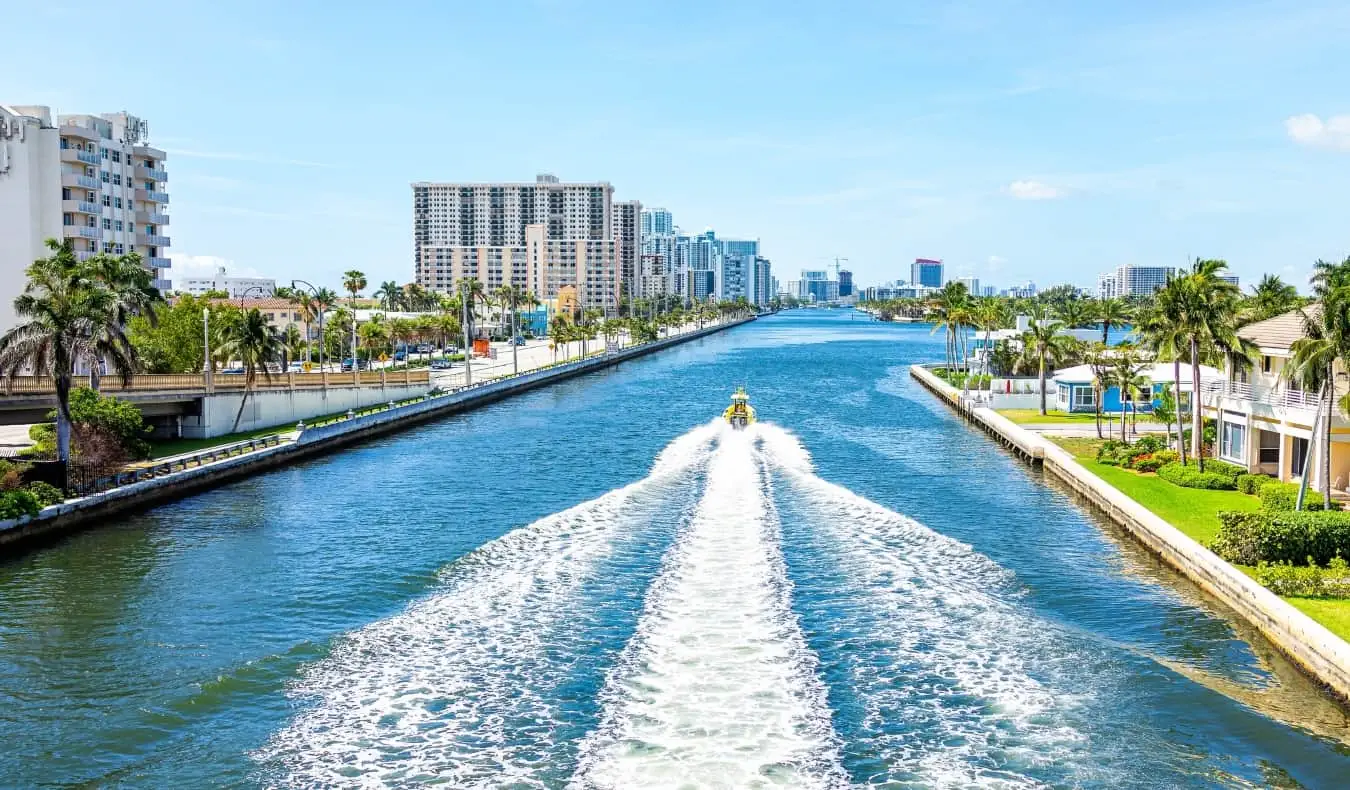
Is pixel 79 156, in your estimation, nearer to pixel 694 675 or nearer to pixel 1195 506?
pixel 694 675

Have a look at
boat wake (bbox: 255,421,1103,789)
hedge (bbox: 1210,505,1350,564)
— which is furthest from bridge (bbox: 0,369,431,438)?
hedge (bbox: 1210,505,1350,564)

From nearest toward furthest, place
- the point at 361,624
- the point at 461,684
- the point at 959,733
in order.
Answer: the point at 959,733, the point at 461,684, the point at 361,624

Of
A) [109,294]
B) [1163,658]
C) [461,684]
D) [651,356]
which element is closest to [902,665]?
[1163,658]

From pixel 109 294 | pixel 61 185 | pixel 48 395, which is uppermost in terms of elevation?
pixel 61 185

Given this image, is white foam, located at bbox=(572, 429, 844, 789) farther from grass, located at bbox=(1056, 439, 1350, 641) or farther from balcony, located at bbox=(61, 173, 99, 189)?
balcony, located at bbox=(61, 173, 99, 189)

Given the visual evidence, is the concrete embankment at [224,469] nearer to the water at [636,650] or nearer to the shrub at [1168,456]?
the water at [636,650]

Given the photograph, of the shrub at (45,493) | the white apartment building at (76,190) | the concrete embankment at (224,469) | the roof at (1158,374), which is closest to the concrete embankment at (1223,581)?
the roof at (1158,374)

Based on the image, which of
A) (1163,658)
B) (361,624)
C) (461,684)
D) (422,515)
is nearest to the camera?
(461,684)

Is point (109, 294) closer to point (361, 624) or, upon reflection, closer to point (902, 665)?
point (361, 624)
